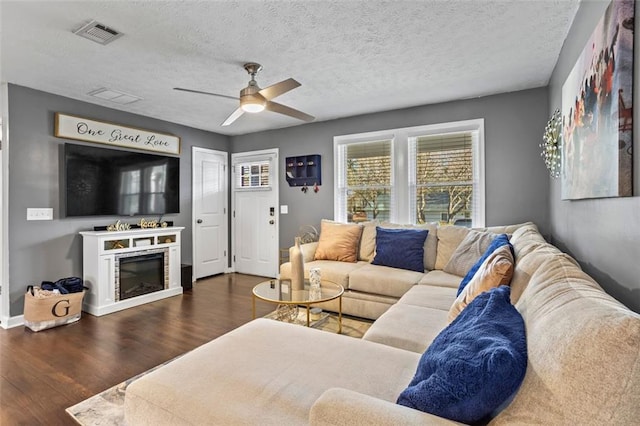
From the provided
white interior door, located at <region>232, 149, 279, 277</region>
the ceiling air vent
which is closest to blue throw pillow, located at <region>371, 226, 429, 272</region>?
white interior door, located at <region>232, 149, 279, 277</region>

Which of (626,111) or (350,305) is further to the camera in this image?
(350,305)

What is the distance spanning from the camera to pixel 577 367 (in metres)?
0.70

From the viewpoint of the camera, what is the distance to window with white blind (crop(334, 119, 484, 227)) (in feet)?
12.7

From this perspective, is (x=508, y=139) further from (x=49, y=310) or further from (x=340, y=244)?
(x=49, y=310)

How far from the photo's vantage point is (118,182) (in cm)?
410

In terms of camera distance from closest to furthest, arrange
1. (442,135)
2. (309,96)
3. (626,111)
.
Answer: (626,111) → (309,96) → (442,135)

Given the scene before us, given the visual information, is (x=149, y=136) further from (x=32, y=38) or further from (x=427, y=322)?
(x=427, y=322)

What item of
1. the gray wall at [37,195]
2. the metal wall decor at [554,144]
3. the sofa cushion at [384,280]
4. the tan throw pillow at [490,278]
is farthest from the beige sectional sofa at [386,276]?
the gray wall at [37,195]

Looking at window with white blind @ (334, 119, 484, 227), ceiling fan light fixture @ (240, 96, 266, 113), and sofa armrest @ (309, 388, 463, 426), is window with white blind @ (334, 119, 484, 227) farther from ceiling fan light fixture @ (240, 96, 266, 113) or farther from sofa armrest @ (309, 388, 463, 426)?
sofa armrest @ (309, 388, 463, 426)

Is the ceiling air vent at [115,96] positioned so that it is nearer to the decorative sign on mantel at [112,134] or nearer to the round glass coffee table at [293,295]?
the decorative sign on mantel at [112,134]

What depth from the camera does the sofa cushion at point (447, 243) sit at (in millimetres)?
3422

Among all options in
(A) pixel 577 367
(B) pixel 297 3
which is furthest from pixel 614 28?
(B) pixel 297 3

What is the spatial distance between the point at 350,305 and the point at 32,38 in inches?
135

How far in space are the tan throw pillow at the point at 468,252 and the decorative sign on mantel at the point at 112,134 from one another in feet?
13.5
